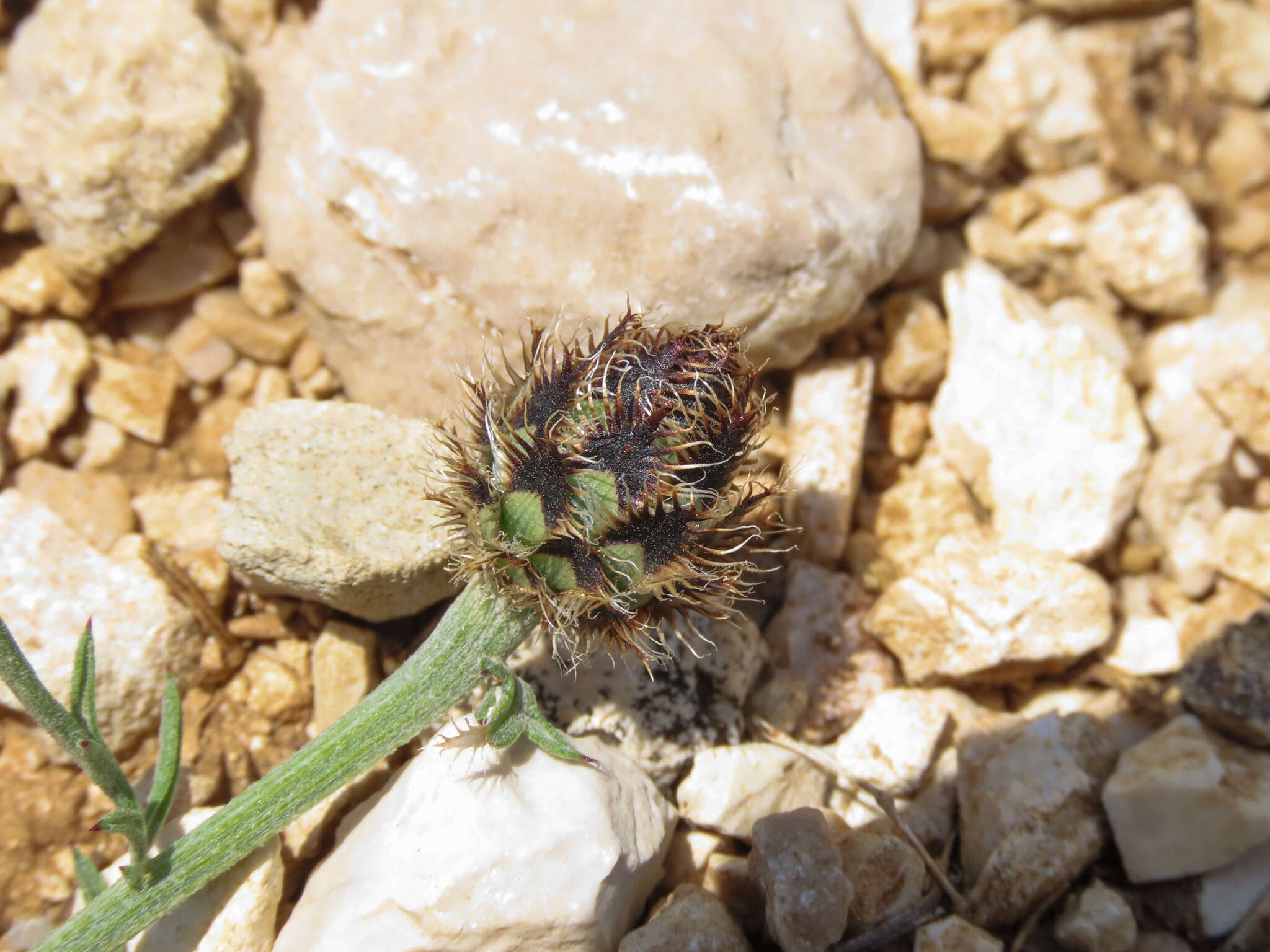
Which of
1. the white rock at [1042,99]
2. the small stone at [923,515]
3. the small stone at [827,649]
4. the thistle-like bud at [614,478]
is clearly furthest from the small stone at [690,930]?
the white rock at [1042,99]

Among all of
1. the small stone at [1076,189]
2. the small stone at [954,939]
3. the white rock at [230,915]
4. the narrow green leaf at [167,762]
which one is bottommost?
the small stone at [954,939]

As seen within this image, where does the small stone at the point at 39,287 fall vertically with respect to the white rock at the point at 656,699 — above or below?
above

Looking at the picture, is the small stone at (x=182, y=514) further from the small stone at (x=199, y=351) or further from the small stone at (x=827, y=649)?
the small stone at (x=827, y=649)

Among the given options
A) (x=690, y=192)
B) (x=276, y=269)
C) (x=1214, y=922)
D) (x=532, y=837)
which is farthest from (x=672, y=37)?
(x=1214, y=922)

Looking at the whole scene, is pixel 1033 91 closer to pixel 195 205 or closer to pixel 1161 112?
pixel 1161 112

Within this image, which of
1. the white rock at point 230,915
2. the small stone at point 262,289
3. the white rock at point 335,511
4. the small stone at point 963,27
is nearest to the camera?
the white rock at point 230,915

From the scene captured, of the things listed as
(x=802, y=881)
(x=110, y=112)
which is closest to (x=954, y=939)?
(x=802, y=881)

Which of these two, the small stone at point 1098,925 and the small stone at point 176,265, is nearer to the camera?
the small stone at point 1098,925

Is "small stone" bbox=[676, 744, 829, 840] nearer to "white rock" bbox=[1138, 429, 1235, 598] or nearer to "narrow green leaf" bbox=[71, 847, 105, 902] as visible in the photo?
"narrow green leaf" bbox=[71, 847, 105, 902]
